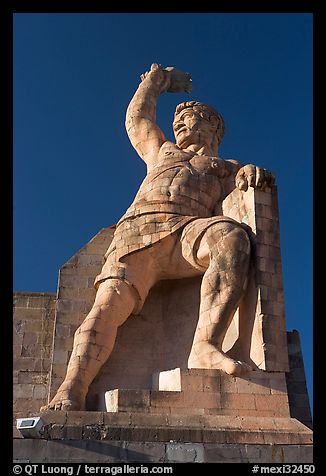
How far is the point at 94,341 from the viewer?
Answer: 8.90 metres

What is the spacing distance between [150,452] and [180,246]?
10.7 feet

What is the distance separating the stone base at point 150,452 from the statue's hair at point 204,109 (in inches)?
231

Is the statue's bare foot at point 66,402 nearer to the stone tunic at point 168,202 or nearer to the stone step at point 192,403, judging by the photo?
the stone step at point 192,403

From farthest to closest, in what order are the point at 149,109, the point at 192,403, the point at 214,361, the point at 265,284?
the point at 149,109
the point at 265,284
the point at 214,361
the point at 192,403

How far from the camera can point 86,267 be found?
10.8m

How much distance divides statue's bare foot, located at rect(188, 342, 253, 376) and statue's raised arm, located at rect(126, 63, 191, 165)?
403 cm

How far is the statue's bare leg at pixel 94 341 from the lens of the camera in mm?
8477

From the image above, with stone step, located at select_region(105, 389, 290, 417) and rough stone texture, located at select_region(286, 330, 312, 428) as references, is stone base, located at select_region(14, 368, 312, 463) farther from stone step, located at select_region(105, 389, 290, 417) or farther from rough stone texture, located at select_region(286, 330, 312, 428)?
rough stone texture, located at select_region(286, 330, 312, 428)

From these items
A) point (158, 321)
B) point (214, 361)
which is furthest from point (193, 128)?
point (214, 361)

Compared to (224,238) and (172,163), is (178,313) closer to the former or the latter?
(224,238)

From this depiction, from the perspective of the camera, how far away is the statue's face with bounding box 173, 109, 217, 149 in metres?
11.3

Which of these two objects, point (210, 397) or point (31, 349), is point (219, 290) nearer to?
point (210, 397)
